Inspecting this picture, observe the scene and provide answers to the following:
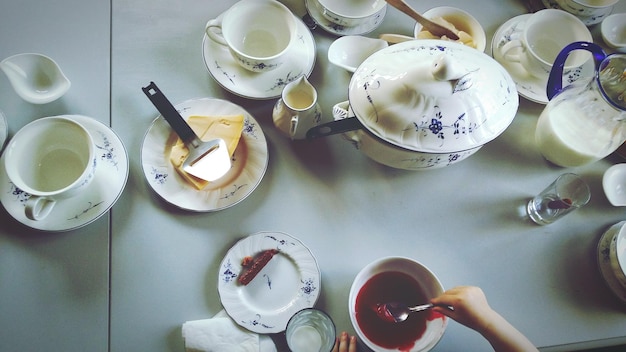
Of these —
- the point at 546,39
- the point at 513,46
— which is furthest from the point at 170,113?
the point at 546,39

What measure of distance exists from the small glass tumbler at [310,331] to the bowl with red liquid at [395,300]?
0.05m

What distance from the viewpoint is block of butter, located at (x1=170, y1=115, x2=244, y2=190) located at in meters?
0.81

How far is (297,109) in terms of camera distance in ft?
2.59

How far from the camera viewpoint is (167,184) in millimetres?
812

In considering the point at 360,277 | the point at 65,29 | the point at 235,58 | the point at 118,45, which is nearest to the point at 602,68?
the point at 360,277

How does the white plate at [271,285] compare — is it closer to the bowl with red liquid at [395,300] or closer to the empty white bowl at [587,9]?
the bowl with red liquid at [395,300]

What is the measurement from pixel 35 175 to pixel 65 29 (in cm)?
35

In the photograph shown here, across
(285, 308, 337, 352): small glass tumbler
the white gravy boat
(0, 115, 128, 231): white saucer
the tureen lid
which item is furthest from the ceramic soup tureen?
the white gravy boat

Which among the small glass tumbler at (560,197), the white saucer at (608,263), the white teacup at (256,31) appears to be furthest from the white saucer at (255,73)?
the white saucer at (608,263)

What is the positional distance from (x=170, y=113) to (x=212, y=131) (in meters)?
0.08

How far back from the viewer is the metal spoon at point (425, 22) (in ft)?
2.96

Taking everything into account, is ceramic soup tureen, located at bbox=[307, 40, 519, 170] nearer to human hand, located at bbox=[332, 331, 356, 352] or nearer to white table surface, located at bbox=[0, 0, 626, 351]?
white table surface, located at bbox=[0, 0, 626, 351]

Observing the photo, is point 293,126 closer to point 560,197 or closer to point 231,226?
point 231,226

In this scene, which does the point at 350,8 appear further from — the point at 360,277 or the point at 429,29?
the point at 360,277
